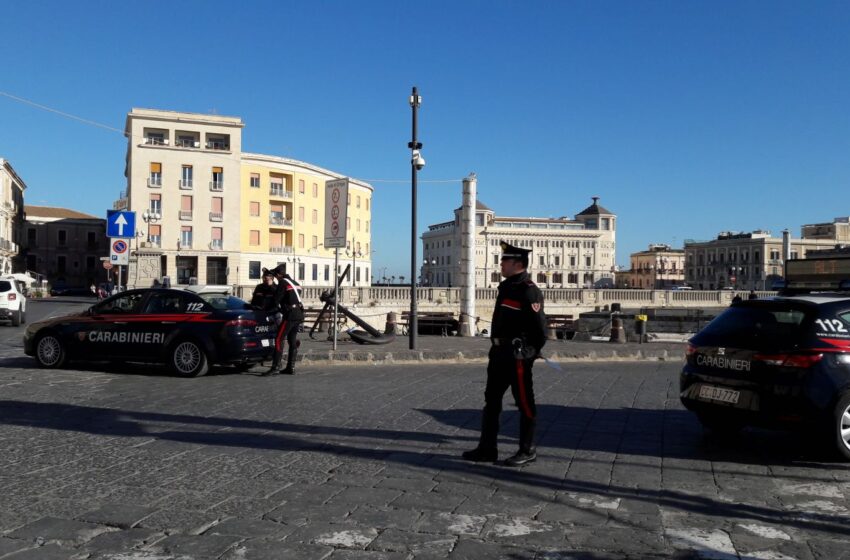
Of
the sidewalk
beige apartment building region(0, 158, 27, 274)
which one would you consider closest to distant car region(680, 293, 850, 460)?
the sidewalk

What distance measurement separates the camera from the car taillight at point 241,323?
40.1 ft

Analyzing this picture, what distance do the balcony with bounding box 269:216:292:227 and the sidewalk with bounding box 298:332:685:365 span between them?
5560 centimetres

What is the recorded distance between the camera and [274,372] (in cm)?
1285

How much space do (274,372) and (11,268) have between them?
79.1 metres

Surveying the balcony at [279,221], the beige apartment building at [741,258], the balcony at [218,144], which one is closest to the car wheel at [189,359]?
the balcony at [218,144]

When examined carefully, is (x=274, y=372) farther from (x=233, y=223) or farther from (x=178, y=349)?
(x=233, y=223)

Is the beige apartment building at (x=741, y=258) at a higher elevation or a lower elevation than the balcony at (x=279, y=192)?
lower

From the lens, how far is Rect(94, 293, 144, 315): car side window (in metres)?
12.7

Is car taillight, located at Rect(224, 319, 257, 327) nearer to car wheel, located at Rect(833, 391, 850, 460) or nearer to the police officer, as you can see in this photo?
the police officer

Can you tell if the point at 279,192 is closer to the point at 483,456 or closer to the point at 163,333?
the point at 163,333

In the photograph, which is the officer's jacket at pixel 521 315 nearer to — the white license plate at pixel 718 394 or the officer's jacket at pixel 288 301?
the white license plate at pixel 718 394

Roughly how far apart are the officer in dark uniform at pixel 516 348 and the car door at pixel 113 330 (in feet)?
26.9

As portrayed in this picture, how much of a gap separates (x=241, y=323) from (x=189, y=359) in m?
1.01

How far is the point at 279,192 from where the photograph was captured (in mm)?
73812
